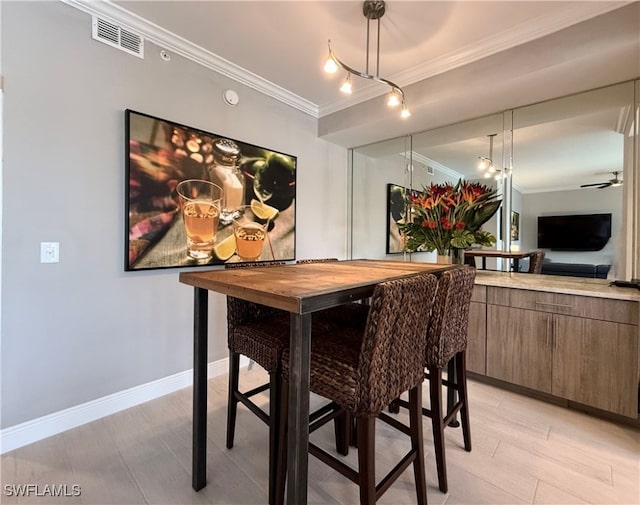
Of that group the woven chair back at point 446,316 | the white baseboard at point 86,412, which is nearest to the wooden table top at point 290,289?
the woven chair back at point 446,316

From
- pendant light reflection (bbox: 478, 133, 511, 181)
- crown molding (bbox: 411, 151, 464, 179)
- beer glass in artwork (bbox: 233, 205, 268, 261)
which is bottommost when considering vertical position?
beer glass in artwork (bbox: 233, 205, 268, 261)

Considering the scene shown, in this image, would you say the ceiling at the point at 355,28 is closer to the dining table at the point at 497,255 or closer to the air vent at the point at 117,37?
the air vent at the point at 117,37

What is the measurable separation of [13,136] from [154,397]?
6.22 feet

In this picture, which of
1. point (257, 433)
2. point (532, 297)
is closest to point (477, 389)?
point (532, 297)

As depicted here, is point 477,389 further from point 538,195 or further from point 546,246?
point 538,195

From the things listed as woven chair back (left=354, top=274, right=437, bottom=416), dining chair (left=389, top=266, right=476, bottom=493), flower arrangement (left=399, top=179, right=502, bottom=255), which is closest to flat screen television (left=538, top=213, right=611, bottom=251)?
flower arrangement (left=399, top=179, right=502, bottom=255)

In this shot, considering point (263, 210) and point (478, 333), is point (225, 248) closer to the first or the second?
point (263, 210)

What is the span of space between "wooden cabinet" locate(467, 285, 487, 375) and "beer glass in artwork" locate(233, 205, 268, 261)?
1.96 metres

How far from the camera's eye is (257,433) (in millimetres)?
1897

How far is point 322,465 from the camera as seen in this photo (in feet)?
5.40

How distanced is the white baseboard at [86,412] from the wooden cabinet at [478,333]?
7.77ft

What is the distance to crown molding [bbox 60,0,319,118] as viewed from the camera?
1957 millimetres

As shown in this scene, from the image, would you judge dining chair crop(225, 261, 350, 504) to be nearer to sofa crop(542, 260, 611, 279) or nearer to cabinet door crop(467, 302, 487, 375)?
cabinet door crop(467, 302, 487, 375)

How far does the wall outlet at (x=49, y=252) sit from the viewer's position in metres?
1.80
